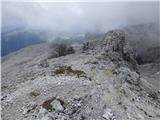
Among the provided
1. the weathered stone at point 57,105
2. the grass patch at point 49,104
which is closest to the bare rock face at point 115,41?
the grass patch at point 49,104

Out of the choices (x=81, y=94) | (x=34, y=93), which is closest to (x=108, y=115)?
(x=81, y=94)

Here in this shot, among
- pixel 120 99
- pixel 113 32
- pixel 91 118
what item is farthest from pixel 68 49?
pixel 91 118

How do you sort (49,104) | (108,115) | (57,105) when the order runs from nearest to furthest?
(108,115), (57,105), (49,104)

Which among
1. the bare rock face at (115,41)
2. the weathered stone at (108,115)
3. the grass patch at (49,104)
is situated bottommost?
the weathered stone at (108,115)

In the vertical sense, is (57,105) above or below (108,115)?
above

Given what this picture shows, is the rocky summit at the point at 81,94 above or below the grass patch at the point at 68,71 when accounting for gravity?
below

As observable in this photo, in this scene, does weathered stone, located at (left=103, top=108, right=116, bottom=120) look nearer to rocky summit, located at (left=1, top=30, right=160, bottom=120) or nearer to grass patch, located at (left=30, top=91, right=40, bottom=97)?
rocky summit, located at (left=1, top=30, right=160, bottom=120)

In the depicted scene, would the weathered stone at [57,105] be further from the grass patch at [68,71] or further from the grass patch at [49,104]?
the grass patch at [68,71]

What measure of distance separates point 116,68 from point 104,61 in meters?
2.94

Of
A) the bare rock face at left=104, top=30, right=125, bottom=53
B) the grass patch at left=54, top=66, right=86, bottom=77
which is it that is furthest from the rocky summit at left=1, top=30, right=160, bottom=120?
the bare rock face at left=104, top=30, right=125, bottom=53

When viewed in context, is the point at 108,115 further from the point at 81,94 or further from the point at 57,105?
the point at 57,105

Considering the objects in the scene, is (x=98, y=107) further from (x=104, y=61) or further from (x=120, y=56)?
(x=120, y=56)

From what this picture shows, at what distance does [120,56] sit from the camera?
6438 cm

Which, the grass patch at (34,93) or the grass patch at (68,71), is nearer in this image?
the grass patch at (34,93)
